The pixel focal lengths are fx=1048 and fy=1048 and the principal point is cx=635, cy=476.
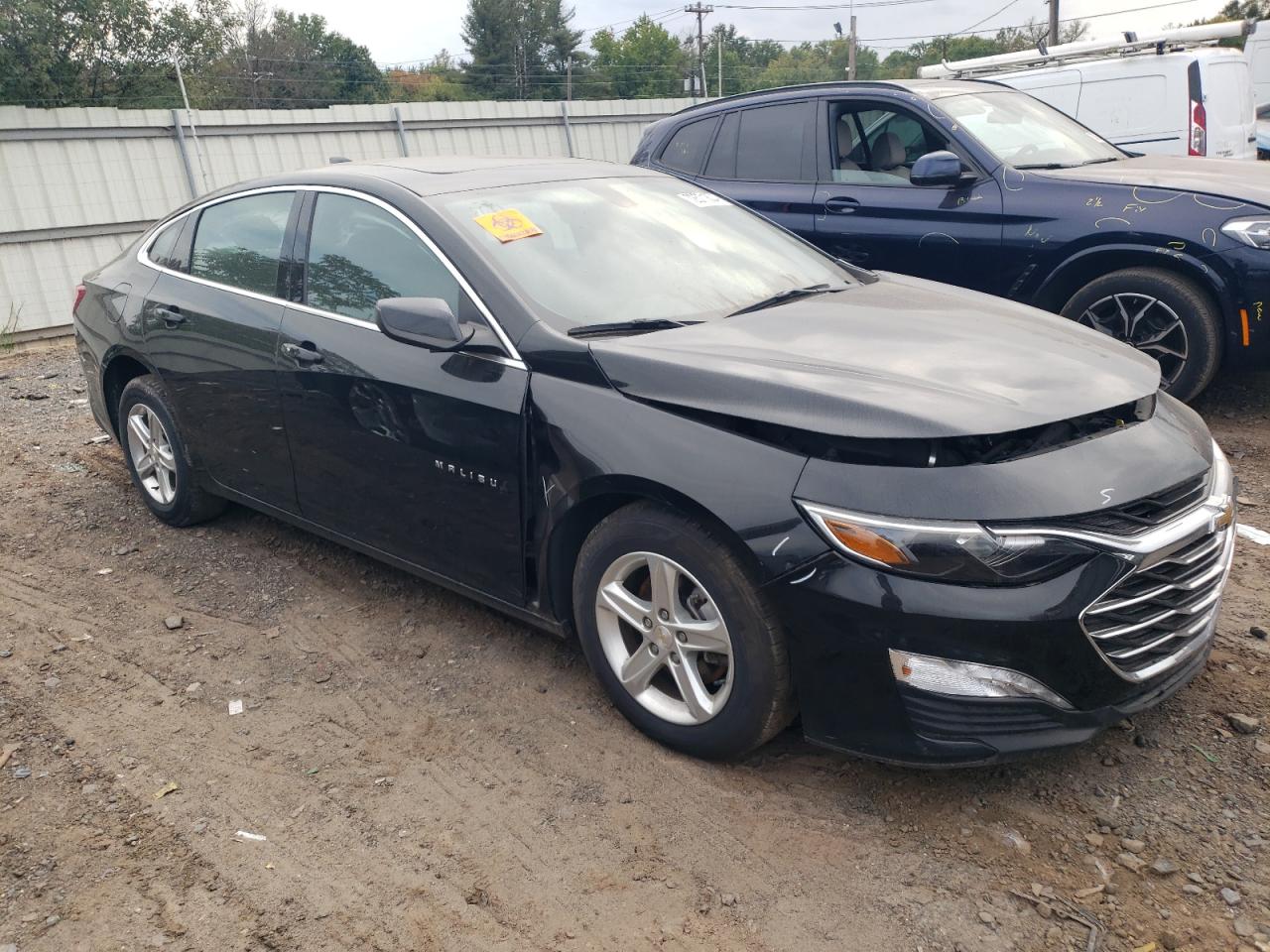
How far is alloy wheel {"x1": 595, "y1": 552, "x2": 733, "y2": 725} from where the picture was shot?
2902 mm

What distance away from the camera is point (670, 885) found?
2605mm

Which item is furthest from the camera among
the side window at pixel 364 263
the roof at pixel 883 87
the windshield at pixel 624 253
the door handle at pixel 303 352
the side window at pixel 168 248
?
the roof at pixel 883 87

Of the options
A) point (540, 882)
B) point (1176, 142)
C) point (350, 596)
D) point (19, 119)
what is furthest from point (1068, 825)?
point (19, 119)

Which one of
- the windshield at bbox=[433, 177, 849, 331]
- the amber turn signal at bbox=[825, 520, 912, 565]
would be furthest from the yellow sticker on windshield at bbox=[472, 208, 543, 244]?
the amber turn signal at bbox=[825, 520, 912, 565]

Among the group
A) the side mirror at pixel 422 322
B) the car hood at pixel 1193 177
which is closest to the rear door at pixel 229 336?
the side mirror at pixel 422 322

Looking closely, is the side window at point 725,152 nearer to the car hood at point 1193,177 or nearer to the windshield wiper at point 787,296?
the car hood at point 1193,177

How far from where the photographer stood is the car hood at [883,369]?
2.67 meters

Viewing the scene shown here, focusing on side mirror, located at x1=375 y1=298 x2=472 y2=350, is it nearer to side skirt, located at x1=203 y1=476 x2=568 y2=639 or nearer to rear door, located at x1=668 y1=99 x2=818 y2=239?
side skirt, located at x1=203 y1=476 x2=568 y2=639

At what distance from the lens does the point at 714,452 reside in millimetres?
2797

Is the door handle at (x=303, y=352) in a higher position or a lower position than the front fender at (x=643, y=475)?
higher

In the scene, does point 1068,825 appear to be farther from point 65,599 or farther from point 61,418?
point 61,418

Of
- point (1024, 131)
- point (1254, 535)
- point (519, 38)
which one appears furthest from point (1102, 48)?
point (519, 38)

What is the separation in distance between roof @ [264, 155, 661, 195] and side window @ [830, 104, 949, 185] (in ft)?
8.39

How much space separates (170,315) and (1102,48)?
8.95 meters
